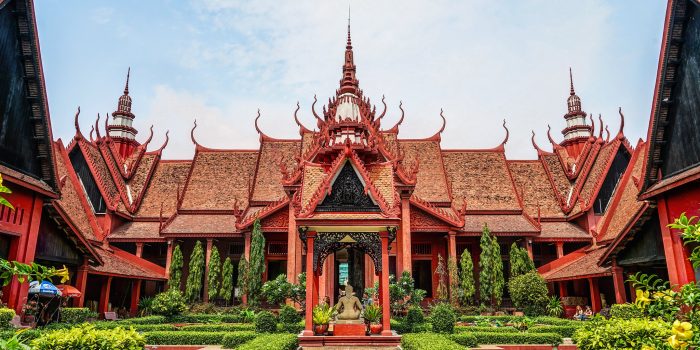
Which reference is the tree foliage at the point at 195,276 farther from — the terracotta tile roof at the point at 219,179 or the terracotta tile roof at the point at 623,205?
the terracotta tile roof at the point at 623,205

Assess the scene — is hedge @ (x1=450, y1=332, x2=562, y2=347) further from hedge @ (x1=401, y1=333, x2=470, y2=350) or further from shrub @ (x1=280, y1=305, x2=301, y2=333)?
shrub @ (x1=280, y1=305, x2=301, y2=333)

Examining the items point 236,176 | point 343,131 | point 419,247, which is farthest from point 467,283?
point 236,176

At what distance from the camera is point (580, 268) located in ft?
61.2

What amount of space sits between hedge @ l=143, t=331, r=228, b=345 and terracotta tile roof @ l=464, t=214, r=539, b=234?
46.6 feet

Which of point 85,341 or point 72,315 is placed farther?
point 72,315

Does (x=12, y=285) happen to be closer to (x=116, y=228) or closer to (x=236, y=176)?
(x=116, y=228)

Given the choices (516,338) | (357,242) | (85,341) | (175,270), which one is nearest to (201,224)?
(175,270)

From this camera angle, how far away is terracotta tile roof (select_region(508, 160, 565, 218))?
26.1 meters

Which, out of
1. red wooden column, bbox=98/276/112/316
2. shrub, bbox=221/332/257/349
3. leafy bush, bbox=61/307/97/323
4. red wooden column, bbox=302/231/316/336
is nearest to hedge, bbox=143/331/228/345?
shrub, bbox=221/332/257/349

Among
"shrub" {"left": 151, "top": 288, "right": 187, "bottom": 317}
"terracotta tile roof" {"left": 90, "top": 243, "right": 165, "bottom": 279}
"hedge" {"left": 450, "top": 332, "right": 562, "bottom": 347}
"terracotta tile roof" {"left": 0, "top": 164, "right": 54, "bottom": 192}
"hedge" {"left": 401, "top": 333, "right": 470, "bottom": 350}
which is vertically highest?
"terracotta tile roof" {"left": 0, "top": 164, "right": 54, "bottom": 192}

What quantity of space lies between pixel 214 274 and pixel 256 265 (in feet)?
7.23

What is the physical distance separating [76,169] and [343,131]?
52.0 feet

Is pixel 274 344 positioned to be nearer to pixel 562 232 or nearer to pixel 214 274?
pixel 214 274

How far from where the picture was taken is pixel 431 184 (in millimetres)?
25922
